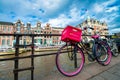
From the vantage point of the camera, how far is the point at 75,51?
78.0 inches

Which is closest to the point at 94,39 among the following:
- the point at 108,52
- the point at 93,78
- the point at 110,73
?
the point at 108,52

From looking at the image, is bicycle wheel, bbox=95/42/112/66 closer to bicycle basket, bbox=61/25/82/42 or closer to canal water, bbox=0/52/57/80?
bicycle basket, bbox=61/25/82/42

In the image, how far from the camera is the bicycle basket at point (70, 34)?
167 centimetres

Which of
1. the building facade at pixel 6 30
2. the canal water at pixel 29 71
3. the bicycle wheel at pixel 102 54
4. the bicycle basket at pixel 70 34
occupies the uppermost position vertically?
the building facade at pixel 6 30

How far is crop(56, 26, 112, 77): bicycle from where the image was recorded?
1686mm

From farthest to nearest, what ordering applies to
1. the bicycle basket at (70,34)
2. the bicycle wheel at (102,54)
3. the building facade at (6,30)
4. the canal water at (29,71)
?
the building facade at (6,30) → the canal water at (29,71) → the bicycle wheel at (102,54) → the bicycle basket at (70,34)

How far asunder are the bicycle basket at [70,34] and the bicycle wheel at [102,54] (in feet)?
2.58

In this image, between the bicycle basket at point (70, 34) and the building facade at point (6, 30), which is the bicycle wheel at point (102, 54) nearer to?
the bicycle basket at point (70, 34)

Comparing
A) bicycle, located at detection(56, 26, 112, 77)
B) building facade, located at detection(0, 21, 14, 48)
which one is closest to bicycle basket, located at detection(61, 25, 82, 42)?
bicycle, located at detection(56, 26, 112, 77)

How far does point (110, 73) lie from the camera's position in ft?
6.20

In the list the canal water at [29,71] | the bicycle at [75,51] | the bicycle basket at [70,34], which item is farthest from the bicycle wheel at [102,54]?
the canal water at [29,71]

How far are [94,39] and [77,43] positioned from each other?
2.18 ft

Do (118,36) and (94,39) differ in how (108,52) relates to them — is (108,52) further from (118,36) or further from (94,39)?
(118,36)

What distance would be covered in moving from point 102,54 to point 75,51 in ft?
3.04
